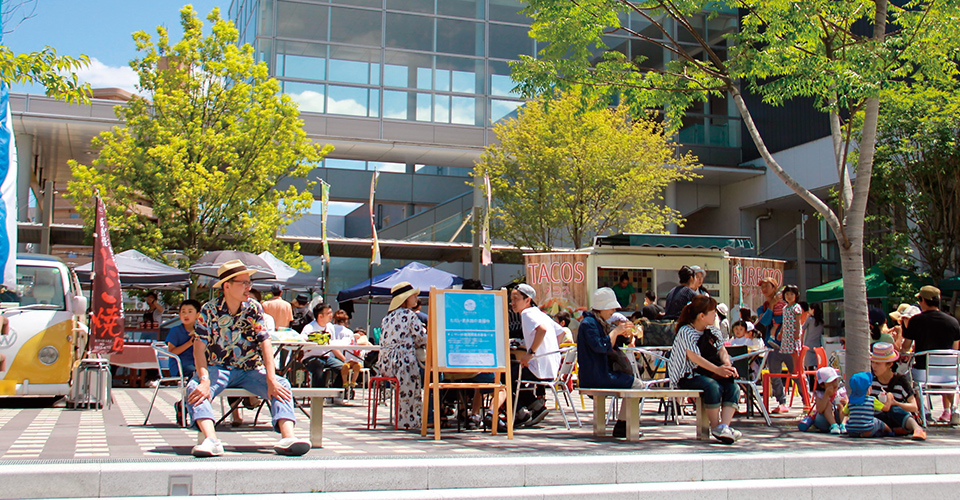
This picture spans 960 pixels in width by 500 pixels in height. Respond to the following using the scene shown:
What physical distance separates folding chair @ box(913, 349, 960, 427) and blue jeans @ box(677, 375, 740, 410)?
284 cm

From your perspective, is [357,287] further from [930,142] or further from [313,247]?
[930,142]

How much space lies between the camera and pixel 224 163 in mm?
18594

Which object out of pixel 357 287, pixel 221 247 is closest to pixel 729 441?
pixel 357 287

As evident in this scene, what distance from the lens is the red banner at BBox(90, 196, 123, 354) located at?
1005cm

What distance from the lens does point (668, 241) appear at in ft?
49.8

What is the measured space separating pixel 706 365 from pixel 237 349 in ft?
12.4

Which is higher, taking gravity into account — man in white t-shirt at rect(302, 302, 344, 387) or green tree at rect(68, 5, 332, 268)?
green tree at rect(68, 5, 332, 268)

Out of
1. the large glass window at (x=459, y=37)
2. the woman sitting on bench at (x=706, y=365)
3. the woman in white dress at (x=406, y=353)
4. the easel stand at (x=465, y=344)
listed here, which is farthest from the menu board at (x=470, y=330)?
the large glass window at (x=459, y=37)

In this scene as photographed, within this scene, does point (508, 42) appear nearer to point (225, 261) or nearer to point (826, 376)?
point (225, 261)

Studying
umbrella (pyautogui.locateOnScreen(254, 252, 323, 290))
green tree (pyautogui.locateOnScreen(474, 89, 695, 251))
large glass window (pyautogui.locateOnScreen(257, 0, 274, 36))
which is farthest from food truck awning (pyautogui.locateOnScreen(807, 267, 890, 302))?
large glass window (pyautogui.locateOnScreen(257, 0, 274, 36))

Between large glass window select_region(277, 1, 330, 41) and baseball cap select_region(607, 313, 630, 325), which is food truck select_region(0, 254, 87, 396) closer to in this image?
baseball cap select_region(607, 313, 630, 325)

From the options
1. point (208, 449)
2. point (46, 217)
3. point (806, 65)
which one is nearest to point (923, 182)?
point (806, 65)

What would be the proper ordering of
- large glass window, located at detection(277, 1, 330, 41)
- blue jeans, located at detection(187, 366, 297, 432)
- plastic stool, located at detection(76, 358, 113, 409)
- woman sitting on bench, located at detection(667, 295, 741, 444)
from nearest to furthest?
1. blue jeans, located at detection(187, 366, 297, 432)
2. woman sitting on bench, located at detection(667, 295, 741, 444)
3. plastic stool, located at detection(76, 358, 113, 409)
4. large glass window, located at detection(277, 1, 330, 41)

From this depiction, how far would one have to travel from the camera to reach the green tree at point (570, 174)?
21.1 m
